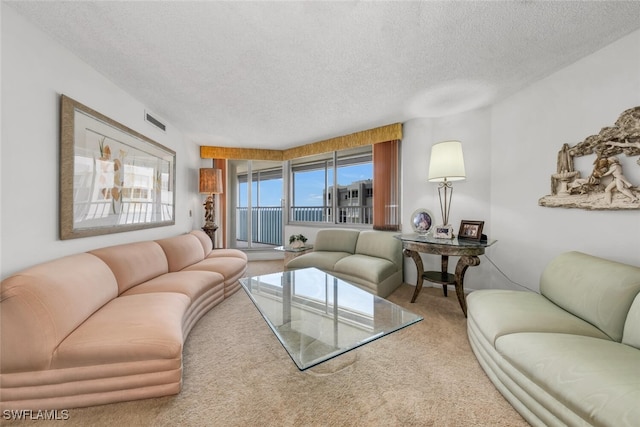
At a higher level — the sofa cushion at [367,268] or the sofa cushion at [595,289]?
the sofa cushion at [595,289]

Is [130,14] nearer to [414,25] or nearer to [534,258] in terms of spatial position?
[414,25]

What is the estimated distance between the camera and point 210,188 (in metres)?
4.19

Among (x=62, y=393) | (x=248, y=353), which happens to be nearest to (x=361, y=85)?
(x=248, y=353)

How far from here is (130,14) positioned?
148 cm

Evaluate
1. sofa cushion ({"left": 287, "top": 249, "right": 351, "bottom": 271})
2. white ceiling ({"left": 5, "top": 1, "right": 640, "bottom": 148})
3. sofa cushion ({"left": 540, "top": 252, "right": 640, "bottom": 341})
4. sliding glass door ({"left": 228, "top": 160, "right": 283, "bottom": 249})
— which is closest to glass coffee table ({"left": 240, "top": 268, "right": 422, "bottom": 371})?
sofa cushion ({"left": 287, "top": 249, "right": 351, "bottom": 271})

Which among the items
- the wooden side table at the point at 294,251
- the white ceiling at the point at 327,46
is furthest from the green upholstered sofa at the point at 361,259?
the white ceiling at the point at 327,46

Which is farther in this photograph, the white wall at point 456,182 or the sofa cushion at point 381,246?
the sofa cushion at point 381,246

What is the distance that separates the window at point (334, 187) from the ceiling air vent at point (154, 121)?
2.38m

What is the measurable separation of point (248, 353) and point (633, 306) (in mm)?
2371

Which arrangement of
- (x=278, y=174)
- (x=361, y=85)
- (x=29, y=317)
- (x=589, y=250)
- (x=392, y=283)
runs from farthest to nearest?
(x=278, y=174) → (x=392, y=283) → (x=361, y=85) → (x=589, y=250) → (x=29, y=317)

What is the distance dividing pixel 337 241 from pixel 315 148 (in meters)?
1.81

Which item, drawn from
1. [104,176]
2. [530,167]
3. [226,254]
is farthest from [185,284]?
[530,167]

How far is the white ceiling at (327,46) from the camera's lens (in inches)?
57.4

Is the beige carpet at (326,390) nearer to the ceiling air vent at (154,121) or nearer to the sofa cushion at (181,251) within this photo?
the sofa cushion at (181,251)
